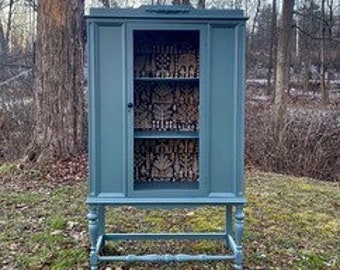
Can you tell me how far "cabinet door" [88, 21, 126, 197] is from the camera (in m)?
2.81

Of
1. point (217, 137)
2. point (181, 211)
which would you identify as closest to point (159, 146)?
point (217, 137)

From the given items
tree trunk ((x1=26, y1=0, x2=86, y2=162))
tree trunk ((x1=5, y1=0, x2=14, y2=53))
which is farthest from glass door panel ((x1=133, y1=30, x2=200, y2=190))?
tree trunk ((x1=5, y1=0, x2=14, y2=53))

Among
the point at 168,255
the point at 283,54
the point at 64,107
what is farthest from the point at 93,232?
the point at 283,54

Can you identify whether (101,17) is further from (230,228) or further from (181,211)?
(181,211)

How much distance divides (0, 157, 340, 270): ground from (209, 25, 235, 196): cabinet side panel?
0.63m

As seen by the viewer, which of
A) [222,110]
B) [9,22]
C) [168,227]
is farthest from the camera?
[9,22]

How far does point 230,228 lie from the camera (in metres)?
3.42

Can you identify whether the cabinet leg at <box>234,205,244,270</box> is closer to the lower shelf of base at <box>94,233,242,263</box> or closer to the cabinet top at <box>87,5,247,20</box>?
the lower shelf of base at <box>94,233,242,263</box>

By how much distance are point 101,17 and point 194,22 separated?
0.53 m

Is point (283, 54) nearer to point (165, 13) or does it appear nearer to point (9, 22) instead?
point (165, 13)

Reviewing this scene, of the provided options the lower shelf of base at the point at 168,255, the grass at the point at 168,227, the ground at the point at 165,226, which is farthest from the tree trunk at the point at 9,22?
the lower shelf of base at the point at 168,255

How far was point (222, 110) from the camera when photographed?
2.89 m

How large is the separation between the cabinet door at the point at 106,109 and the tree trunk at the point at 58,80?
2883 millimetres

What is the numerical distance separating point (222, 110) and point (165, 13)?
0.65 meters
